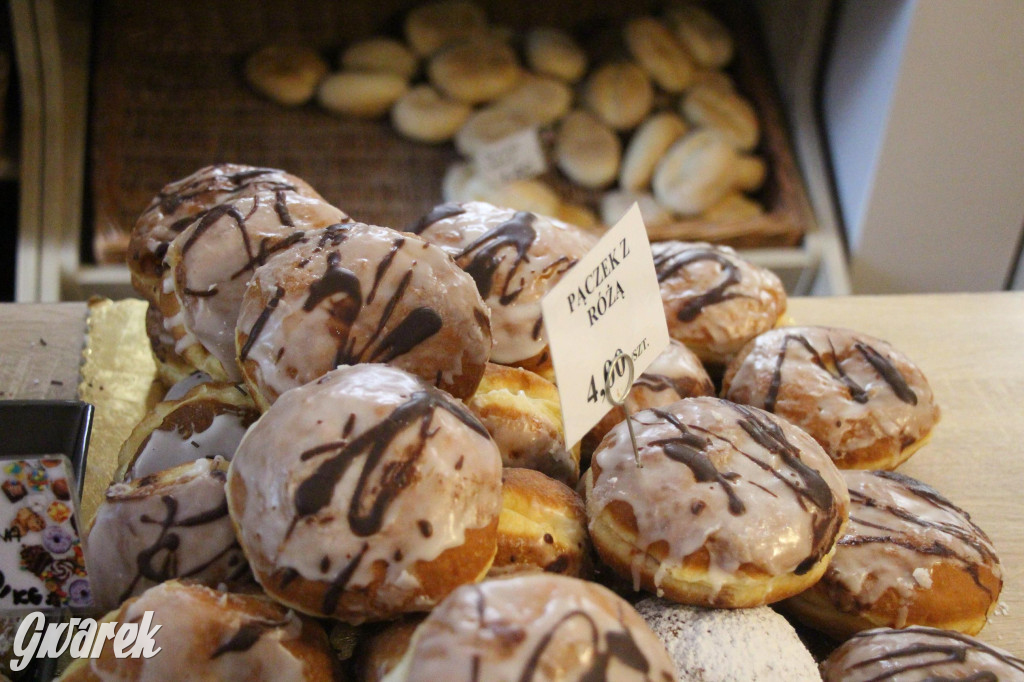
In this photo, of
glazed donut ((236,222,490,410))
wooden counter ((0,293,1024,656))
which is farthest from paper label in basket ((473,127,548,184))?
glazed donut ((236,222,490,410))

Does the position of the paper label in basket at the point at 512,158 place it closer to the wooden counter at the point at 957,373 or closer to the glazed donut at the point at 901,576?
the wooden counter at the point at 957,373

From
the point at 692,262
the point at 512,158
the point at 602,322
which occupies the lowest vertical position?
the point at 512,158

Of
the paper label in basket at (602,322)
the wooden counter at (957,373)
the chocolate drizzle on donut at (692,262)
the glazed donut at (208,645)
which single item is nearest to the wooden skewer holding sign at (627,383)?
the paper label in basket at (602,322)

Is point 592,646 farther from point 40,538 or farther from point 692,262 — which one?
point 692,262

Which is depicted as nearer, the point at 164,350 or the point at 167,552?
the point at 167,552

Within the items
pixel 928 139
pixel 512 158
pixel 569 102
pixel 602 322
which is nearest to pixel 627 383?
pixel 602 322

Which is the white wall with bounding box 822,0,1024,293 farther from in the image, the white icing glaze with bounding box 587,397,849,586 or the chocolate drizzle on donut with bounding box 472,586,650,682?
the chocolate drizzle on donut with bounding box 472,586,650,682

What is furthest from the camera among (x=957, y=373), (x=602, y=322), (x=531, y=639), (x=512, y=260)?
(x=957, y=373)
